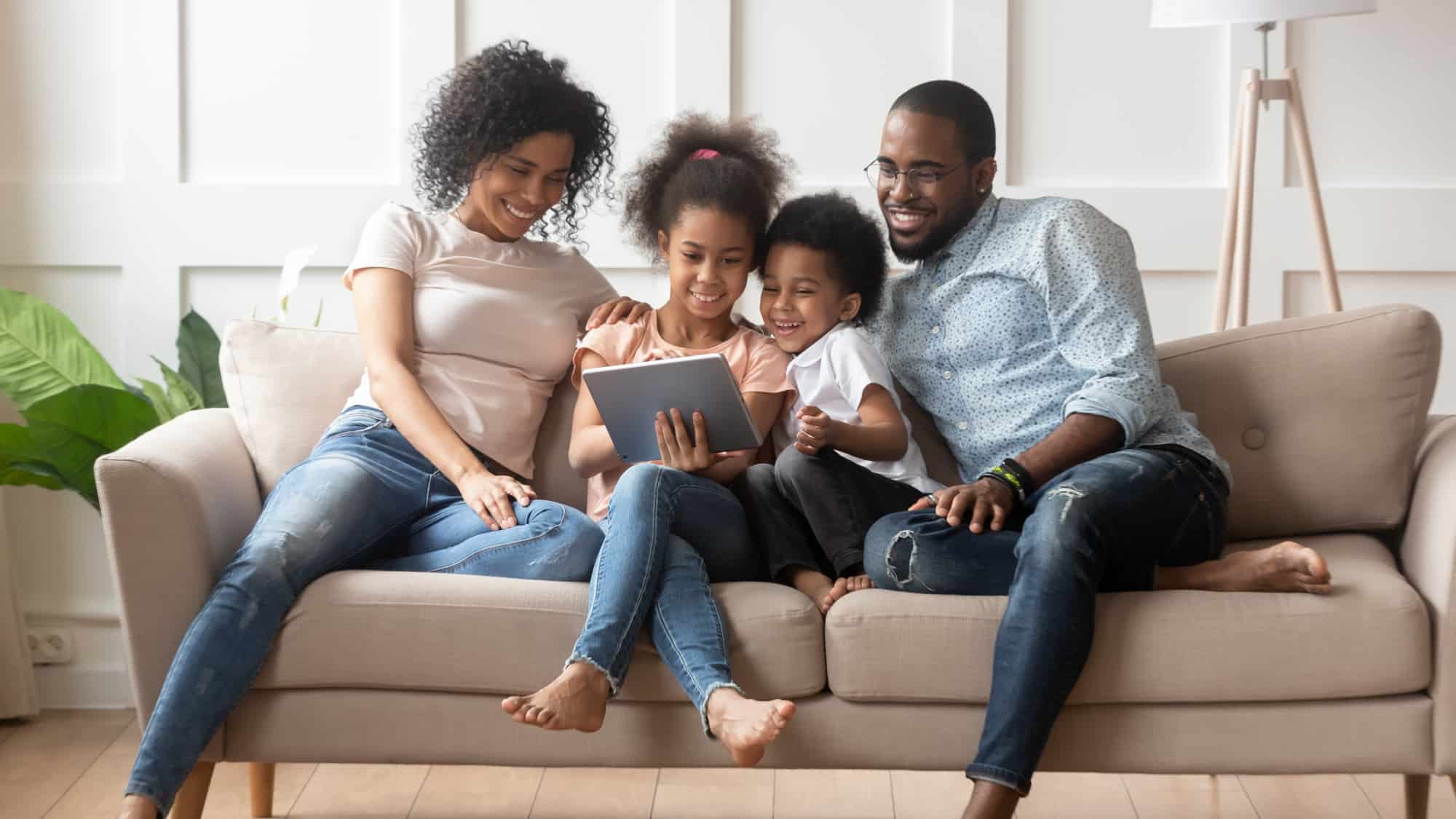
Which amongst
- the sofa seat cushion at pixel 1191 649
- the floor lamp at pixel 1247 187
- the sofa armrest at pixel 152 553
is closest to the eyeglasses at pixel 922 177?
the sofa seat cushion at pixel 1191 649

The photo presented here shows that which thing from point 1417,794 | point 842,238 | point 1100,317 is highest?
point 842,238

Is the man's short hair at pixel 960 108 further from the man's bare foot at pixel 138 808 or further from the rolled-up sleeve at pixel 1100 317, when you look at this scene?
the man's bare foot at pixel 138 808

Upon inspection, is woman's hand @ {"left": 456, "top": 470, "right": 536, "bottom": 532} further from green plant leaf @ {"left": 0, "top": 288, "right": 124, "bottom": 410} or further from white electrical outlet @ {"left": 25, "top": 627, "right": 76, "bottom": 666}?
white electrical outlet @ {"left": 25, "top": 627, "right": 76, "bottom": 666}

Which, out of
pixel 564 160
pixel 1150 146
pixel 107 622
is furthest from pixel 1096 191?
pixel 107 622

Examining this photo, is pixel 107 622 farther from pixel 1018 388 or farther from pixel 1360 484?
pixel 1360 484

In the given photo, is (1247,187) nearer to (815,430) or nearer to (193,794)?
(815,430)

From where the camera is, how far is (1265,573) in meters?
1.73

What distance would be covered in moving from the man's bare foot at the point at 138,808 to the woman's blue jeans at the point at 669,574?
0.52 m

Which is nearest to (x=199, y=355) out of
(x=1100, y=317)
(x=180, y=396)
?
(x=180, y=396)

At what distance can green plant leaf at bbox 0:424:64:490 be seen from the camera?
233 centimetres

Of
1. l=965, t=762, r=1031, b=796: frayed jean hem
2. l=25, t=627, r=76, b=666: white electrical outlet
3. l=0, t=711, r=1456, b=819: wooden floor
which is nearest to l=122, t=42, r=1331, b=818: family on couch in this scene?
l=965, t=762, r=1031, b=796: frayed jean hem

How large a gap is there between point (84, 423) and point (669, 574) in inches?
47.7

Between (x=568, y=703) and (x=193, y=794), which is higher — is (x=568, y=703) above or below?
above

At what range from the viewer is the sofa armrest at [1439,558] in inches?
66.5
